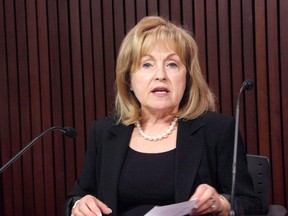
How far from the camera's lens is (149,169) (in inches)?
92.7

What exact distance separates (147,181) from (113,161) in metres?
0.20

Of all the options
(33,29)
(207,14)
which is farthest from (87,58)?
(207,14)

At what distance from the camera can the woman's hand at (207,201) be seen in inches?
76.0

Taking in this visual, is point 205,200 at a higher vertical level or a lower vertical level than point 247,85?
lower

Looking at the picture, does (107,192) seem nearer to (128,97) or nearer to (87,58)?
(128,97)

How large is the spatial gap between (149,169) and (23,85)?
2.54 m

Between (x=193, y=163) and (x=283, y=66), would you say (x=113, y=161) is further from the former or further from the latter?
(x=283, y=66)

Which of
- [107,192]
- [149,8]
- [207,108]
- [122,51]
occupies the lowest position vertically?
[107,192]

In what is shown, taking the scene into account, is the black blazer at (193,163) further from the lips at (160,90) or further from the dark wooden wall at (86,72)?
the dark wooden wall at (86,72)

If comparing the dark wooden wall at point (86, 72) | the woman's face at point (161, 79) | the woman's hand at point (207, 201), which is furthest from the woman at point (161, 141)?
the dark wooden wall at point (86, 72)

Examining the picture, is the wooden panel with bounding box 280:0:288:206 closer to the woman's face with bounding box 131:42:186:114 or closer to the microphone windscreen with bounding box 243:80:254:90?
the woman's face with bounding box 131:42:186:114

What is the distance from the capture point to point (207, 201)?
1.94 metres

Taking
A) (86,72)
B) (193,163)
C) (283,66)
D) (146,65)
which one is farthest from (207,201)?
(86,72)

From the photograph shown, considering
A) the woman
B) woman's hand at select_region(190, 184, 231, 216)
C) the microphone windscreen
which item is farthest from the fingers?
the microphone windscreen
